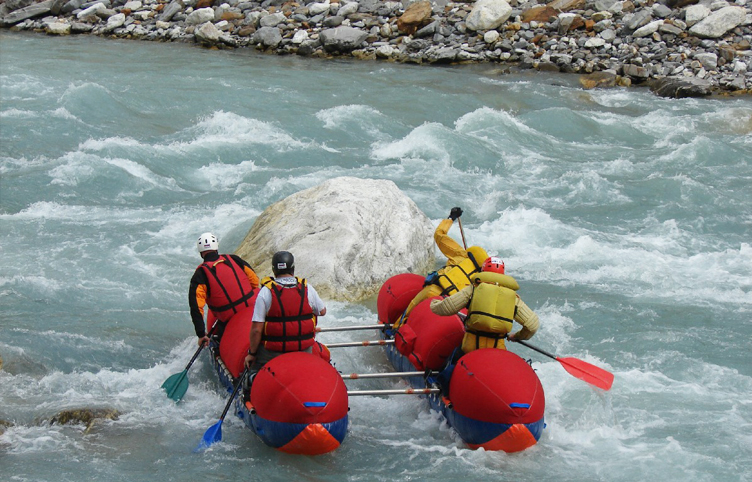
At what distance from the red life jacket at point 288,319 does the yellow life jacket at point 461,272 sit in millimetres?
1560

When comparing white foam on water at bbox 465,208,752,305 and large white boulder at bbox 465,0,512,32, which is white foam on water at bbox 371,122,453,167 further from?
large white boulder at bbox 465,0,512,32

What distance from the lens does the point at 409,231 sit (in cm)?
987

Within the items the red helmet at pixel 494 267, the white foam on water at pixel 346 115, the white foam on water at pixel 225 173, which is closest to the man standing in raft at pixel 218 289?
the red helmet at pixel 494 267

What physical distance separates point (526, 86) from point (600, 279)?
36.2ft

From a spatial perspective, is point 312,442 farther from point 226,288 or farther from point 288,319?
point 226,288

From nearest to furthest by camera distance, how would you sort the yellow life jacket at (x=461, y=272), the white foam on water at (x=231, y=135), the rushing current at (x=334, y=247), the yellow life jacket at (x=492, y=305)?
1. the rushing current at (x=334, y=247)
2. the yellow life jacket at (x=492, y=305)
3. the yellow life jacket at (x=461, y=272)
4. the white foam on water at (x=231, y=135)

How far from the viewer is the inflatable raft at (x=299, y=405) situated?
5680 millimetres

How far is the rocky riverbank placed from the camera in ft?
68.6

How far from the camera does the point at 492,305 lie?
6328 mm

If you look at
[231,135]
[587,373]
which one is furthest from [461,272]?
[231,135]

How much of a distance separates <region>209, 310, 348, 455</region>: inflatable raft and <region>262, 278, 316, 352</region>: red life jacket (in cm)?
21

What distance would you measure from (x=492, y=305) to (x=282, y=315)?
1616mm

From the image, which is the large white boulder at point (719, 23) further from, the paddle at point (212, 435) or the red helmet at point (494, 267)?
the paddle at point (212, 435)

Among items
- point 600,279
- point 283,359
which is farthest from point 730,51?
point 283,359
